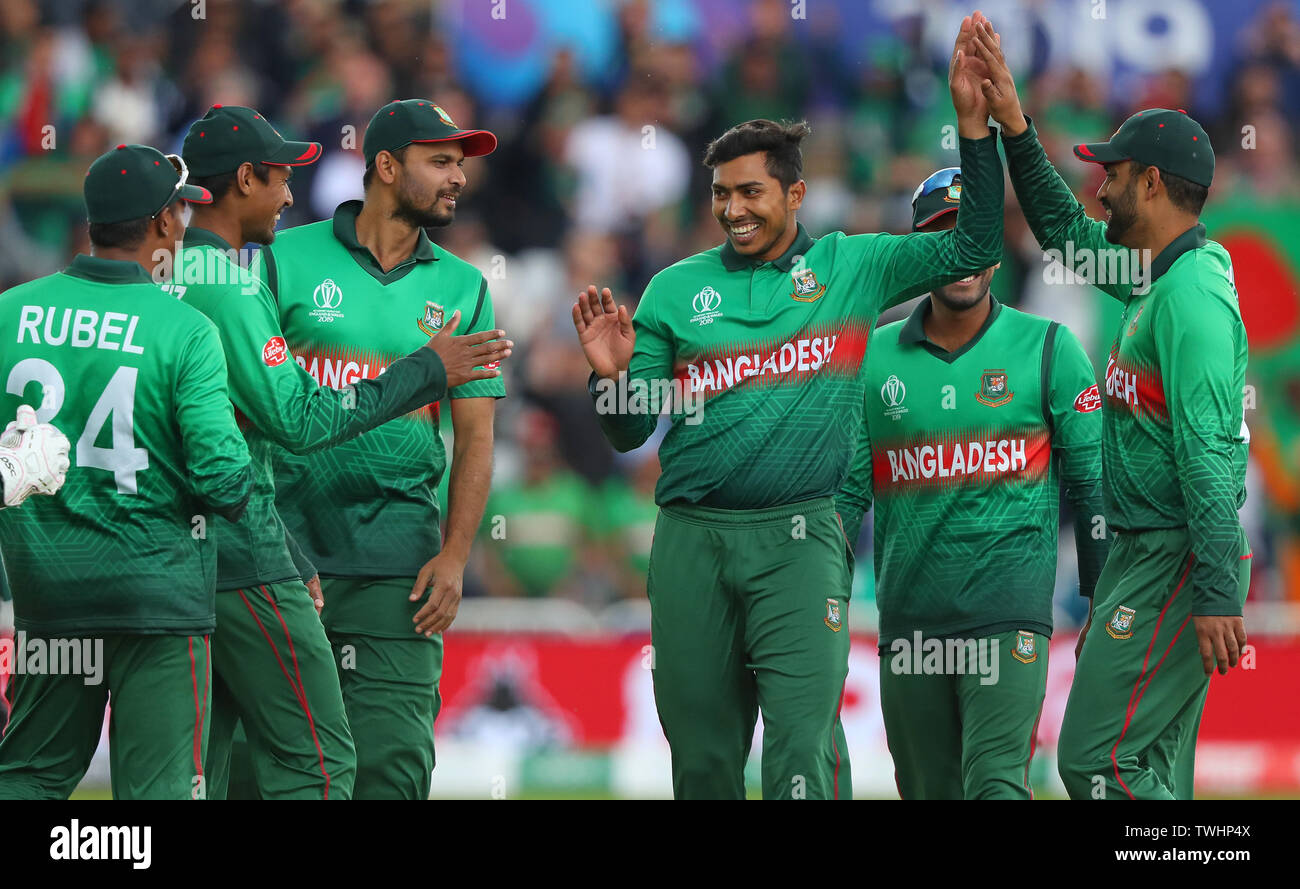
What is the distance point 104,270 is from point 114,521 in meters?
0.75

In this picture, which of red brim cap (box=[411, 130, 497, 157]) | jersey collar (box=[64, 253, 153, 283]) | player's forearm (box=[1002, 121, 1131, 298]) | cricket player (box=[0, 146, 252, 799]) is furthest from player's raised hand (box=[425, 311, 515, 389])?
player's forearm (box=[1002, 121, 1131, 298])

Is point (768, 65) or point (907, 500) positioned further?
point (768, 65)

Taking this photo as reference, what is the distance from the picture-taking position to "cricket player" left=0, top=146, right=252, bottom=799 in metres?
5.14

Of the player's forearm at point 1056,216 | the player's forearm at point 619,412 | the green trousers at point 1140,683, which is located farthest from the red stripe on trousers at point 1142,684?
the player's forearm at point 619,412

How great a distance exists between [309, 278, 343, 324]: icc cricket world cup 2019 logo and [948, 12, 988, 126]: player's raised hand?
2.29 meters

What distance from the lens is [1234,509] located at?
217 inches

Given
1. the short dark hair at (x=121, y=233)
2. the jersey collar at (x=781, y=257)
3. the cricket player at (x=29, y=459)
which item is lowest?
the cricket player at (x=29, y=459)

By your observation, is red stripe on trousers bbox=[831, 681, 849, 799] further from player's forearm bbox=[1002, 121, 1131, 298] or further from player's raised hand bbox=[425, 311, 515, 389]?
player's forearm bbox=[1002, 121, 1131, 298]

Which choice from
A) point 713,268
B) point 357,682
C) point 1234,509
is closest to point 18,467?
point 357,682

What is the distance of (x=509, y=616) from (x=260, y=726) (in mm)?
4477

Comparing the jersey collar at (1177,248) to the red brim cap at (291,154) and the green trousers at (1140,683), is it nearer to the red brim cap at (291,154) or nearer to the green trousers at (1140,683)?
the green trousers at (1140,683)

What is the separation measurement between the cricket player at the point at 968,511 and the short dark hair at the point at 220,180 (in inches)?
95.7

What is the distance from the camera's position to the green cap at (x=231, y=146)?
6.05 m

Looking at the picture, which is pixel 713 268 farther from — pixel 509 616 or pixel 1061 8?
pixel 1061 8
